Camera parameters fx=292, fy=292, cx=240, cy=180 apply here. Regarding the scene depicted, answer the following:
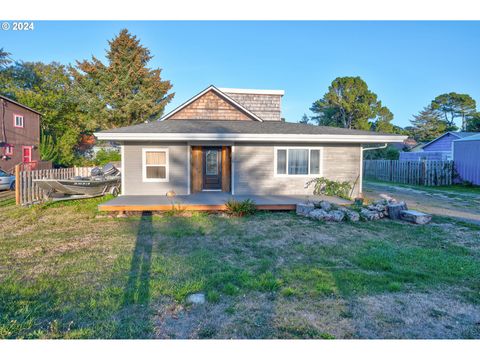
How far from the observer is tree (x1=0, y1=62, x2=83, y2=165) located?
25.8 metres

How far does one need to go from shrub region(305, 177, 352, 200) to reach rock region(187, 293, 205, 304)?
796 centimetres

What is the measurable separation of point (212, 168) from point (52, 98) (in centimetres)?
2381

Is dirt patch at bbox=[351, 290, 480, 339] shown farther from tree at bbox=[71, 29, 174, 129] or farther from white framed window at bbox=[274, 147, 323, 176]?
tree at bbox=[71, 29, 174, 129]

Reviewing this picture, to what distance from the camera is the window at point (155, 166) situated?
1020 cm

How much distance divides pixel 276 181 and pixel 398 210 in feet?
13.3

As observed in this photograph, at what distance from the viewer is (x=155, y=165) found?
10.3m

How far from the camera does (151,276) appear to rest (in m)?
3.98

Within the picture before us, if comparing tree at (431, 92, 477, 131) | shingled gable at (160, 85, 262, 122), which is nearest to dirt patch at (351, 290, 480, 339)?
shingled gable at (160, 85, 262, 122)

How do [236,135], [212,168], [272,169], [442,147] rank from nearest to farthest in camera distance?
[236,135], [272,169], [212,168], [442,147]

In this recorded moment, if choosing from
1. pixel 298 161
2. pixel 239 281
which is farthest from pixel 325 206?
pixel 239 281

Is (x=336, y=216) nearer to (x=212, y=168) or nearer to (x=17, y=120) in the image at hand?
(x=212, y=168)

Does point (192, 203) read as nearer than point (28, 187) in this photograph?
Yes
